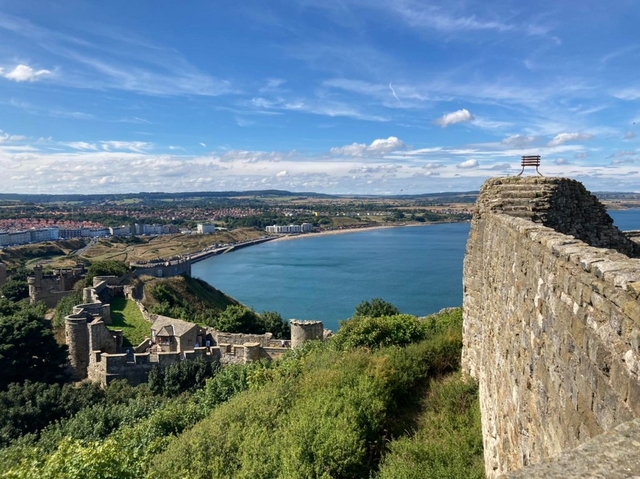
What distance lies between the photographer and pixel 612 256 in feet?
9.43

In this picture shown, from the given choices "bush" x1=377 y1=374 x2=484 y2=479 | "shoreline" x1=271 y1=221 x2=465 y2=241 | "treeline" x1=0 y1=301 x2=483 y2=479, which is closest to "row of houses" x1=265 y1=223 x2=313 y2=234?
"shoreline" x1=271 y1=221 x2=465 y2=241

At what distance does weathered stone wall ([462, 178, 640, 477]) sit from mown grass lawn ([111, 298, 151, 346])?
2209 cm

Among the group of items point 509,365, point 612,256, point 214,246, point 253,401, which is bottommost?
point 214,246

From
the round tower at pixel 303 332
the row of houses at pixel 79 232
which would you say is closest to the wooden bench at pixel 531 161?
the round tower at pixel 303 332

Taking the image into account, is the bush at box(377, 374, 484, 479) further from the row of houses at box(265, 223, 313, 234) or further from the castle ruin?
the row of houses at box(265, 223, 313, 234)

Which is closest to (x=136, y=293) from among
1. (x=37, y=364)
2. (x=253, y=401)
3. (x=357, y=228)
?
(x=37, y=364)

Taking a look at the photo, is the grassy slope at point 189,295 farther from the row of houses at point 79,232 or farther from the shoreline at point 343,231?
the shoreline at point 343,231

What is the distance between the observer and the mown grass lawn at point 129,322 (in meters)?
25.6

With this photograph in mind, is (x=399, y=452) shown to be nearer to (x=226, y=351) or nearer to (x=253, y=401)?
(x=253, y=401)

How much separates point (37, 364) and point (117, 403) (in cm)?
577

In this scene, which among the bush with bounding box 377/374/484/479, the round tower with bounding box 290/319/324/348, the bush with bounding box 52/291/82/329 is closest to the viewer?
the bush with bounding box 377/374/484/479

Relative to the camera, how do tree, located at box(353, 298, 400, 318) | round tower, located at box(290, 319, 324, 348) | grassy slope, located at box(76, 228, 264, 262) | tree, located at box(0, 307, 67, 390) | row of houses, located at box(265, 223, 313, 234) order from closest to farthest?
tree, located at box(0, 307, 67, 390)
round tower, located at box(290, 319, 324, 348)
tree, located at box(353, 298, 400, 318)
grassy slope, located at box(76, 228, 264, 262)
row of houses, located at box(265, 223, 313, 234)

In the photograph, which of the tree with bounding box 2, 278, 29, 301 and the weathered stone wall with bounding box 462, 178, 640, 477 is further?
the tree with bounding box 2, 278, 29, 301

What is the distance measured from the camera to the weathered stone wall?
92.0 inches
